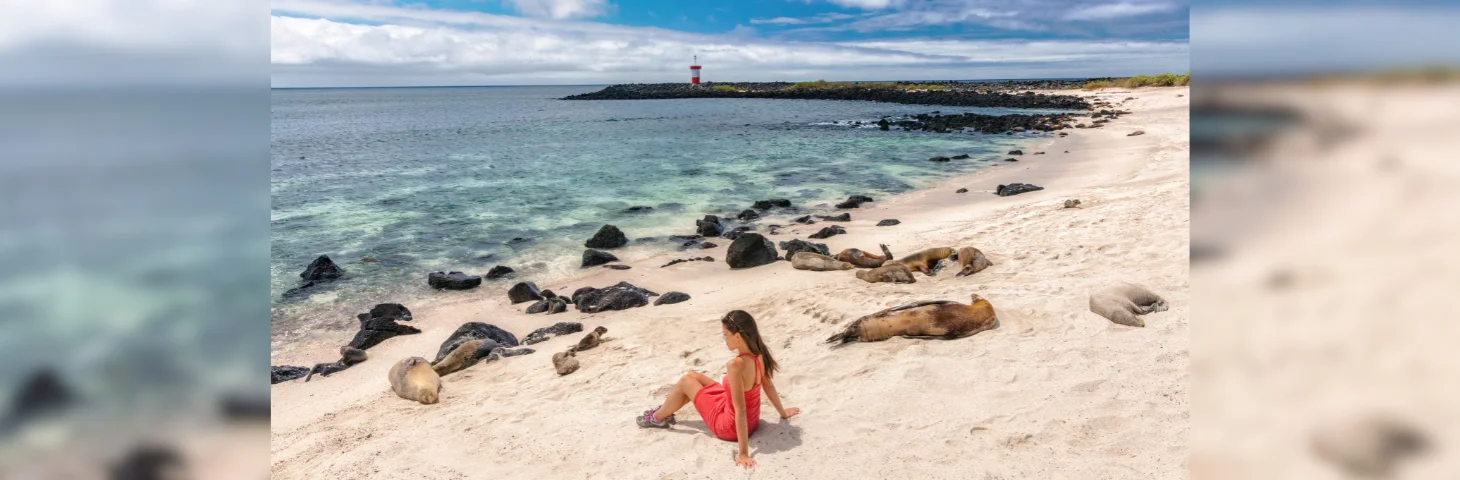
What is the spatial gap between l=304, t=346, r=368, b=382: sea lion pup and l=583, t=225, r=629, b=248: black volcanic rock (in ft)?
18.9

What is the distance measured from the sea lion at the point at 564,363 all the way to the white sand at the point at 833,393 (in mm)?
103

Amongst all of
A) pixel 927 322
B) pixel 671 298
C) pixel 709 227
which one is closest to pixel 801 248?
pixel 671 298

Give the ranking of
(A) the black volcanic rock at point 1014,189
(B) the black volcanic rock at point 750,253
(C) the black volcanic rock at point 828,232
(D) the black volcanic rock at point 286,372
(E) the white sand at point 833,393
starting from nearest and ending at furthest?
(E) the white sand at point 833,393, (D) the black volcanic rock at point 286,372, (B) the black volcanic rock at point 750,253, (C) the black volcanic rock at point 828,232, (A) the black volcanic rock at point 1014,189

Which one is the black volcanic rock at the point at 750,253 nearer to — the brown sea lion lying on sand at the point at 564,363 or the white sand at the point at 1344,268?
the brown sea lion lying on sand at the point at 564,363

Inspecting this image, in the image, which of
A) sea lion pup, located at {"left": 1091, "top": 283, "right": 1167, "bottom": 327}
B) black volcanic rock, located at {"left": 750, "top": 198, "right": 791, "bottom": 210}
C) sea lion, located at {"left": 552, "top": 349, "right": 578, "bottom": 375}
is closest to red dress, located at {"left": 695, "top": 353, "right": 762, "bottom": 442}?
sea lion, located at {"left": 552, "top": 349, "right": 578, "bottom": 375}

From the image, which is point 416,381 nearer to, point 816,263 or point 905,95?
point 816,263

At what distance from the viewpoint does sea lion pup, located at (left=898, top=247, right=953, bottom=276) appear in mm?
8906

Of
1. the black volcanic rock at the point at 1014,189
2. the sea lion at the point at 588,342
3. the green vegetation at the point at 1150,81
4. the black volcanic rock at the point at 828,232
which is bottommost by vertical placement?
the sea lion at the point at 588,342

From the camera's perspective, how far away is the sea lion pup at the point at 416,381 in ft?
20.2

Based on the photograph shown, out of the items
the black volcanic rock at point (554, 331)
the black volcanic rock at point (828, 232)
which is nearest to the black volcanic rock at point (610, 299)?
the black volcanic rock at point (554, 331)

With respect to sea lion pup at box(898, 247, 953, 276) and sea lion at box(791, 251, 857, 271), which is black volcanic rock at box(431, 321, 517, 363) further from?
sea lion pup at box(898, 247, 953, 276)

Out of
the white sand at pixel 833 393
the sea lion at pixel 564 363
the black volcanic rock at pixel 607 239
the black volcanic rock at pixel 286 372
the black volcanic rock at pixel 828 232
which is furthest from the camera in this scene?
the black volcanic rock at pixel 607 239

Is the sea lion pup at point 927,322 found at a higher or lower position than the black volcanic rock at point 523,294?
higher

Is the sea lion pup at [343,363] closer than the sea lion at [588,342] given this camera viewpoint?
No
